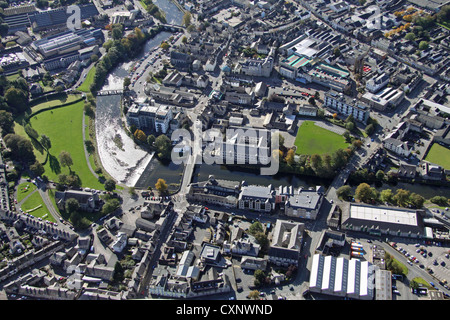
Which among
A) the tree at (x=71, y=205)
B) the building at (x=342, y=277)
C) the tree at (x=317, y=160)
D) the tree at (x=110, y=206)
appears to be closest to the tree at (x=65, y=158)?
the tree at (x=71, y=205)

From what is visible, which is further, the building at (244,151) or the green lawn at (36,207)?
the building at (244,151)

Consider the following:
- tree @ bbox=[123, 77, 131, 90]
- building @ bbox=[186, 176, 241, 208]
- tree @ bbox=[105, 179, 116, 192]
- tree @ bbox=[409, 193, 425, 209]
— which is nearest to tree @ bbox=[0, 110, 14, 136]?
tree @ bbox=[123, 77, 131, 90]

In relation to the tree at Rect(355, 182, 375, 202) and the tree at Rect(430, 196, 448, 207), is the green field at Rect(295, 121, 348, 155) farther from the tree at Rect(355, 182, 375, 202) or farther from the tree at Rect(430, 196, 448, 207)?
the tree at Rect(430, 196, 448, 207)

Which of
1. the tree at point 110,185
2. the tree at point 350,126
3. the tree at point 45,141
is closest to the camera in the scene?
the tree at point 110,185

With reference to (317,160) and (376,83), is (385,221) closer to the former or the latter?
(317,160)

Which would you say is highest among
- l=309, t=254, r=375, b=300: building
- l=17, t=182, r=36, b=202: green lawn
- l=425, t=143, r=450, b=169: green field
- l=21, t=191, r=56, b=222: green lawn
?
l=17, t=182, r=36, b=202: green lawn

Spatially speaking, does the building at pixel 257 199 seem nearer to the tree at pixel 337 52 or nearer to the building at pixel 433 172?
the building at pixel 433 172

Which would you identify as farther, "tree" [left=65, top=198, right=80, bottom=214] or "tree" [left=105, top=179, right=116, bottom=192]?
"tree" [left=105, top=179, right=116, bottom=192]

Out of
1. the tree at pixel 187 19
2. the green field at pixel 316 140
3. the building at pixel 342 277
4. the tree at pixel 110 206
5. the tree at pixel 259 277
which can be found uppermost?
the tree at pixel 187 19
